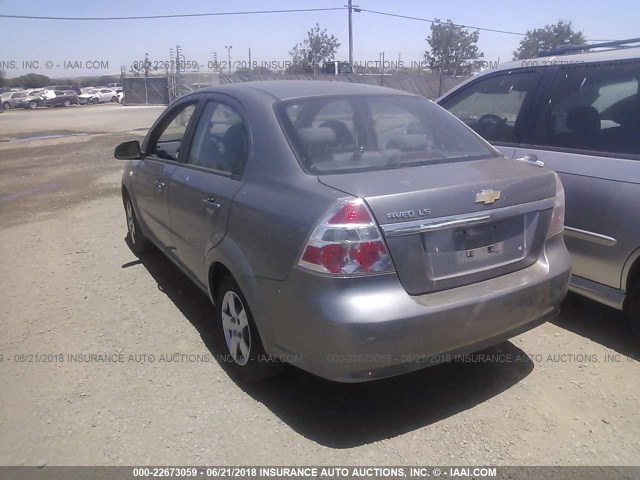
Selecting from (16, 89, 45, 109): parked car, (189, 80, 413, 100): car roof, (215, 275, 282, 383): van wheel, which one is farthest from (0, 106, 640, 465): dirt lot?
(16, 89, 45, 109): parked car

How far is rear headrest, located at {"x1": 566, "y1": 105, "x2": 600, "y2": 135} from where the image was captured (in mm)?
3775

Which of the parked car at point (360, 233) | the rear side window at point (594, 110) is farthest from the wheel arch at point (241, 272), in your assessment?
the rear side window at point (594, 110)

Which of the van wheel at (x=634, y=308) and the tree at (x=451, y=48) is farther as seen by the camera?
the tree at (x=451, y=48)

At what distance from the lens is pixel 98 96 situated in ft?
173

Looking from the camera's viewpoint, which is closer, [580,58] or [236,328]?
[236,328]

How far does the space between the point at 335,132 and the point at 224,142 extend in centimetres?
76

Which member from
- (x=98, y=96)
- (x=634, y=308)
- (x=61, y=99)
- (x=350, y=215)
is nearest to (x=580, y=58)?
(x=634, y=308)

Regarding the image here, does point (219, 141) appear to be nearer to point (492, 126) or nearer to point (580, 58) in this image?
point (492, 126)

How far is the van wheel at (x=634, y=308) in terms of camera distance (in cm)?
344

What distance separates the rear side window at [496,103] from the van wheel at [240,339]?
2.48 m

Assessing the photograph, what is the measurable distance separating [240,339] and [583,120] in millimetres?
2746

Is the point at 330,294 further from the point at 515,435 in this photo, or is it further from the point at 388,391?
the point at 515,435

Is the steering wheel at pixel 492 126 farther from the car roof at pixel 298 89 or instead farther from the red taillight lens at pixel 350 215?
the red taillight lens at pixel 350 215

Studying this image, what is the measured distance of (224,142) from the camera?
3.51m
